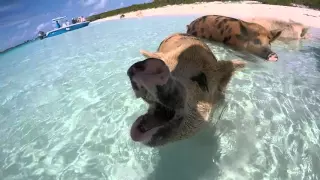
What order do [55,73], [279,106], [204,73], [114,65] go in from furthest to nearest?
[55,73] < [114,65] < [279,106] < [204,73]

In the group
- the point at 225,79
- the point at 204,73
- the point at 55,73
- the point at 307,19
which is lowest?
the point at 307,19

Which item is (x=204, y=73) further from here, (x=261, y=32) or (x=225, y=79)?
(x=261, y=32)

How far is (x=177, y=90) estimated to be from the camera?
3158 mm

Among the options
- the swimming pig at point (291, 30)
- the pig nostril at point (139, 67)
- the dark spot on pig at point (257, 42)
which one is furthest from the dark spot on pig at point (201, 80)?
the swimming pig at point (291, 30)

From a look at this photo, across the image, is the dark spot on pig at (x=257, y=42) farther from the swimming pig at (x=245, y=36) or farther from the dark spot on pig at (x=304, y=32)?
the dark spot on pig at (x=304, y=32)

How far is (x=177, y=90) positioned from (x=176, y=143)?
6.71 ft

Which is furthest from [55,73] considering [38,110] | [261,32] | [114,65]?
[261,32]

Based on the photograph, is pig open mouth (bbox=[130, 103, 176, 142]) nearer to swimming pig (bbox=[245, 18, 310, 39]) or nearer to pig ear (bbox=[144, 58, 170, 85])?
pig ear (bbox=[144, 58, 170, 85])

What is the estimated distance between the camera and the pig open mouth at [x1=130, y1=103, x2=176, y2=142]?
128 inches

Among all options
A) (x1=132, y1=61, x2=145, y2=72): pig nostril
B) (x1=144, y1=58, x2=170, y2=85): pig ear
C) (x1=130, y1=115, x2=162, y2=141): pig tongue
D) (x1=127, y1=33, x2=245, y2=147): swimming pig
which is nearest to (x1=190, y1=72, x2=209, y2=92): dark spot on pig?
(x1=127, y1=33, x2=245, y2=147): swimming pig

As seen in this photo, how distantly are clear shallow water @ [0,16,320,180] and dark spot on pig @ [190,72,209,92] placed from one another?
3.97 feet

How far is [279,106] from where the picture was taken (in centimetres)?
608

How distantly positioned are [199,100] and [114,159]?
6.35ft

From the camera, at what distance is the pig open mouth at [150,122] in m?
3.26
